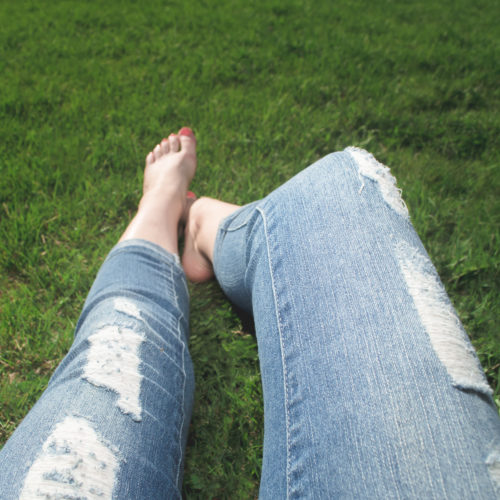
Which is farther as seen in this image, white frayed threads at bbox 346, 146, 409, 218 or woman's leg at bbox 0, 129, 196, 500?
white frayed threads at bbox 346, 146, 409, 218

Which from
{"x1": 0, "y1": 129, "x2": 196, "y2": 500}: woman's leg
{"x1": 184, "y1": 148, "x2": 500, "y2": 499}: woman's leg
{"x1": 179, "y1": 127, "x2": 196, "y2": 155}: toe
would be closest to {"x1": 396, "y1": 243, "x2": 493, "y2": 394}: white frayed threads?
{"x1": 184, "y1": 148, "x2": 500, "y2": 499}: woman's leg

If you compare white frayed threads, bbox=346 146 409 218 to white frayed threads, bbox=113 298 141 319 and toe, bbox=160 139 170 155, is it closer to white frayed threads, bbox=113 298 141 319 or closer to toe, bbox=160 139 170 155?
white frayed threads, bbox=113 298 141 319

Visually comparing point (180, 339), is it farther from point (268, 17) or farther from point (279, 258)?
point (268, 17)

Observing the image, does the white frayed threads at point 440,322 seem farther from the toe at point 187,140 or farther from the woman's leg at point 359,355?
Result: the toe at point 187,140

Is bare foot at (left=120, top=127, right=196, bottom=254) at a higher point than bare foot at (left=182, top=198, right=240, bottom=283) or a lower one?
higher

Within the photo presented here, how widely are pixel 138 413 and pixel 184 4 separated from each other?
13.4ft

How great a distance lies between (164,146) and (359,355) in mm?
1752

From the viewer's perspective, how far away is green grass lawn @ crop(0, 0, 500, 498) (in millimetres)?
1371

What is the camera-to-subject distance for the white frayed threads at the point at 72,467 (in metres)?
0.67

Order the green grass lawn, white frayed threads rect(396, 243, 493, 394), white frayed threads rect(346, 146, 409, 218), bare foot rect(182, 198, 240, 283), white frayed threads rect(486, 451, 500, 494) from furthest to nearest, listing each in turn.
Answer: bare foot rect(182, 198, 240, 283) → the green grass lawn → white frayed threads rect(346, 146, 409, 218) → white frayed threads rect(396, 243, 493, 394) → white frayed threads rect(486, 451, 500, 494)

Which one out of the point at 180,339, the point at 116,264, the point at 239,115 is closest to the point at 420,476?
the point at 180,339

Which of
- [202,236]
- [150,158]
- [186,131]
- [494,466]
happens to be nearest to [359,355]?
[494,466]

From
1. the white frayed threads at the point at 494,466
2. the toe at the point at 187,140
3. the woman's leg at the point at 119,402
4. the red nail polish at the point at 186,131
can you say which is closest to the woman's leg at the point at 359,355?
the white frayed threads at the point at 494,466

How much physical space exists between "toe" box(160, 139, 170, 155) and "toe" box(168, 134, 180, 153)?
2 cm
